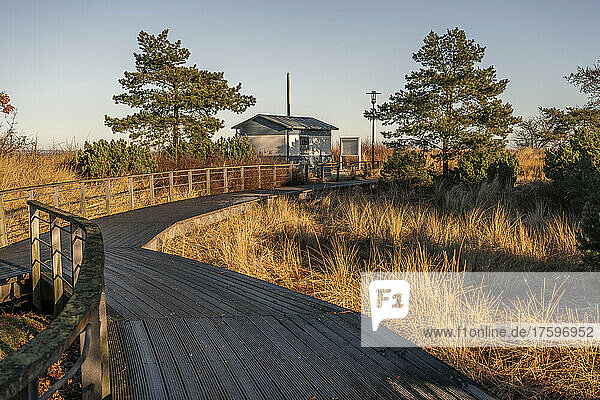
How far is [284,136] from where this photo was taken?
28375mm

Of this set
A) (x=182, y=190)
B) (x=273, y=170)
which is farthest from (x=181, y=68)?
(x=182, y=190)

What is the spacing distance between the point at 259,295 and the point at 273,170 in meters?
13.0

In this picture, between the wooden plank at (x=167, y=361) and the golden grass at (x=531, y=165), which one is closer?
the wooden plank at (x=167, y=361)

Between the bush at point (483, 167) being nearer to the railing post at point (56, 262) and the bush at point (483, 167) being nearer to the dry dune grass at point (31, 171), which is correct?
the dry dune grass at point (31, 171)

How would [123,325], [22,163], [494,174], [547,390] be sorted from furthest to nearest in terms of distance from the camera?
[494,174], [22,163], [123,325], [547,390]

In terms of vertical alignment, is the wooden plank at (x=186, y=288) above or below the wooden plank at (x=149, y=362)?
above

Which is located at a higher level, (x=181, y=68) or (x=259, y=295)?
(x=181, y=68)

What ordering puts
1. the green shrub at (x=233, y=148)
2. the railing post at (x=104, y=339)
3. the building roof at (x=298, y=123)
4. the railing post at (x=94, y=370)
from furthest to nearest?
the building roof at (x=298, y=123) → the green shrub at (x=233, y=148) → the railing post at (x=104, y=339) → the railing post at (x=94, y=370)

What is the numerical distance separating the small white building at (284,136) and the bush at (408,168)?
37.7 feet

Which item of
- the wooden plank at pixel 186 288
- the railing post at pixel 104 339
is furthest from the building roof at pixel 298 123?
the railing post at pixel 104 339

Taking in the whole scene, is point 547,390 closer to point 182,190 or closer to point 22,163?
point 22,163

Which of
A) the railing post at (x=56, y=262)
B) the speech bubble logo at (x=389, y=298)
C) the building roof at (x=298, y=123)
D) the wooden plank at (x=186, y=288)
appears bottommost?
the speech bubble logo at (x=389, y=298)

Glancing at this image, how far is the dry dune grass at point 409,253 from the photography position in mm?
3664

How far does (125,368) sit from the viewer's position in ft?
10.1
